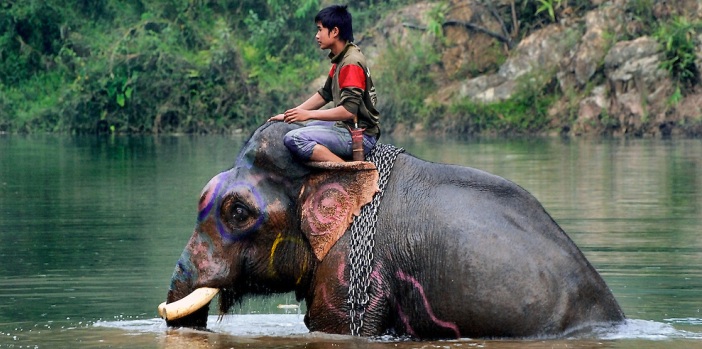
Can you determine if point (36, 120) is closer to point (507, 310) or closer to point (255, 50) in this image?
point (255, 50)

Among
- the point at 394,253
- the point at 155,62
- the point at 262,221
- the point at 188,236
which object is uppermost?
the point at 155,62

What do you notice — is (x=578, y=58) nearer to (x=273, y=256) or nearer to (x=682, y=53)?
(x=682, y=53)

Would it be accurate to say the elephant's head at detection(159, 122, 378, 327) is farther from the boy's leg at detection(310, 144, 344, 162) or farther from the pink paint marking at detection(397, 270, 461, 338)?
the pink paint marking at detection(397, 270, 461, 338)

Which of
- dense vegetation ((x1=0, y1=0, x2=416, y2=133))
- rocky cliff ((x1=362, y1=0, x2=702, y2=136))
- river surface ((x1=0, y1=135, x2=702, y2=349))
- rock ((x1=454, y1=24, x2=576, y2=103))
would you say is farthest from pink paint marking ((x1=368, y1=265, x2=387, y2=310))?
dense vegetation ((x1=0, y1=0, x2=416, y2=133))

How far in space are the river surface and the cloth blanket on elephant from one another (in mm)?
232

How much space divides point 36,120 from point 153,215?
29931 mm

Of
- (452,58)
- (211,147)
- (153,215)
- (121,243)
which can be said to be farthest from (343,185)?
(452,58)

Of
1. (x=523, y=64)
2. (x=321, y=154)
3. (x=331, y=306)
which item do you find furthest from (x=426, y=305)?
(x=523, y=64)

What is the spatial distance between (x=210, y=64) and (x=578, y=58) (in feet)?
38.0

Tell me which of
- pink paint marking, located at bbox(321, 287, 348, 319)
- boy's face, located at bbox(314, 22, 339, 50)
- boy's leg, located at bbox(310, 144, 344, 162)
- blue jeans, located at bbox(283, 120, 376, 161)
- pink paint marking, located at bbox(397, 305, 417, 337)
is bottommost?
pink paint marking, located at bbox(397, 305, 417, 337)

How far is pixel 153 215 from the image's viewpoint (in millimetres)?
19297

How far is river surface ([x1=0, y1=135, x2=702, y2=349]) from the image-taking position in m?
10.1

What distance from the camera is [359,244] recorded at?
31.3 feet

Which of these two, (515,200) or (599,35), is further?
(599,35)
